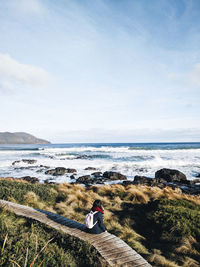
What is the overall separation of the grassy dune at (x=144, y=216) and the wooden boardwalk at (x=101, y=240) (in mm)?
822

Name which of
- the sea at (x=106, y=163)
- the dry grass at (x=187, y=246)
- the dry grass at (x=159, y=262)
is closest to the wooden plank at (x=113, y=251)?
the dry grass at (x=159, y=262)

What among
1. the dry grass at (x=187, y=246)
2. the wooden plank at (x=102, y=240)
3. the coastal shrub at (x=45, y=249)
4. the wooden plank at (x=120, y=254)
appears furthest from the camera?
the dry grass at (x=187, y=246)

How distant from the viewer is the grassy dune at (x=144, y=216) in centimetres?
497

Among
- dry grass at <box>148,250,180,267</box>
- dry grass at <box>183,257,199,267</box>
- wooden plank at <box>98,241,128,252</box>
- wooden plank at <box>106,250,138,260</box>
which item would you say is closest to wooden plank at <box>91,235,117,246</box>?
wooden plank at <box>98,241,128,252</box>

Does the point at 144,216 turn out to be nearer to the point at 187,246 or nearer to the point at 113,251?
the point at 187,246

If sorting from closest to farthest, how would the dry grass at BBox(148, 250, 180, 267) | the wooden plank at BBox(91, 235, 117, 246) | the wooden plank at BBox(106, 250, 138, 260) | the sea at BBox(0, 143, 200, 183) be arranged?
the wooden plank at BBox(106, 250, 138, 260), the dry grass at BBox(148, 250, 180, 267), the wooden plank at BBox(91, 235, 117, 246), the sea at BBox(0, 143, 200, 183)

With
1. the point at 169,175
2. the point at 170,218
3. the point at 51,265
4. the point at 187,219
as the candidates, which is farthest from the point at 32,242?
the point at 169,175

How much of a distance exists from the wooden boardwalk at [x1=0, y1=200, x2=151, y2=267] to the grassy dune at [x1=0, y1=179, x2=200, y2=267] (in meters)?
0.82

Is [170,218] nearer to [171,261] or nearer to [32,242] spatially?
[171,261]

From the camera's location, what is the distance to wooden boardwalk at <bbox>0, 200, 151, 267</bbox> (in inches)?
150

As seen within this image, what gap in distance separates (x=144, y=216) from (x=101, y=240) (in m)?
3.34

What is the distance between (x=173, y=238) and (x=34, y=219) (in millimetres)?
4441

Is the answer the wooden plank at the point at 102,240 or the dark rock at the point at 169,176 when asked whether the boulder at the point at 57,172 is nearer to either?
the dark rock at the point at 169,176

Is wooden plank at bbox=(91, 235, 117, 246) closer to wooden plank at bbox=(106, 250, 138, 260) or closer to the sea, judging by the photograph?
wooden plank at bbox=(106, 250, 138, 260)
